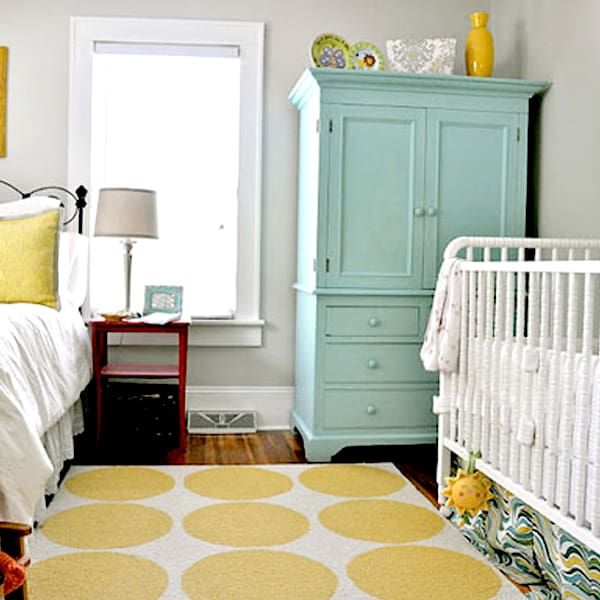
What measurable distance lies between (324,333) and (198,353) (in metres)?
0.87

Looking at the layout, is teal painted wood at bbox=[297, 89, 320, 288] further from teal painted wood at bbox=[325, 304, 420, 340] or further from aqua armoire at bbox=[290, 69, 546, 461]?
teal painted wood at bbox=[325, 304, 420, 340]

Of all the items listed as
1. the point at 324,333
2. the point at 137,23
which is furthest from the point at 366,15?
the point at 324,333

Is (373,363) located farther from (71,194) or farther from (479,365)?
(71,194)

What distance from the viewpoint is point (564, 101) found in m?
3.39

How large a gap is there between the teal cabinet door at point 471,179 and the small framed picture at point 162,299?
3.85 ft

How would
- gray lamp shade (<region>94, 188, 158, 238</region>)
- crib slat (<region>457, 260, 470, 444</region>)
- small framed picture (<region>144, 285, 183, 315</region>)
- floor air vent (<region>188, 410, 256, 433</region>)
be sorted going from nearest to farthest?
crib slat (<region>457, 260, 470, 444</region>) < gray lamp shade (<region>94, 188, 158, 238</region>) < small framed picture (<region>144, 285, 183, 315</region>) < floor air vent (<region>188, 410, 256, 433</region>)

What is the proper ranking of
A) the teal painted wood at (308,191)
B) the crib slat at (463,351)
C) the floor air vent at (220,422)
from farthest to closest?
1. the floor air vent at (220,422)
2. the teal painted wood at (308,191)
3. the crib slat at (463,351)

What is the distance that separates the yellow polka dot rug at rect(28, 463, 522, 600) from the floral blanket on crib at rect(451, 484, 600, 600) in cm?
7

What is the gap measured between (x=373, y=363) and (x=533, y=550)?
136 cm

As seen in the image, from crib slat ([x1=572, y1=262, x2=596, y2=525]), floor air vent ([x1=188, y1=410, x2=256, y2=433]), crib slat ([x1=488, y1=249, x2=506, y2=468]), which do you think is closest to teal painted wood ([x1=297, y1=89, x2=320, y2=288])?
Answer: floor air vent ([x1=188, y1=410, x2=256, y2=433])

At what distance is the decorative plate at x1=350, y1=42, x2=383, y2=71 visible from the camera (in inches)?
144

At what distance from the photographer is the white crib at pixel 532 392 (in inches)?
75.7

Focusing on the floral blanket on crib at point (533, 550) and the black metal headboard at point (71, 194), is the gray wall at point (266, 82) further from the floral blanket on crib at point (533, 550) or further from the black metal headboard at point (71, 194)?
the floral blanket on crib at point (533, 550)

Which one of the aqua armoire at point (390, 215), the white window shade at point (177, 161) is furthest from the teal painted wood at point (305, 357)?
the white window shade at point (177, 161)
